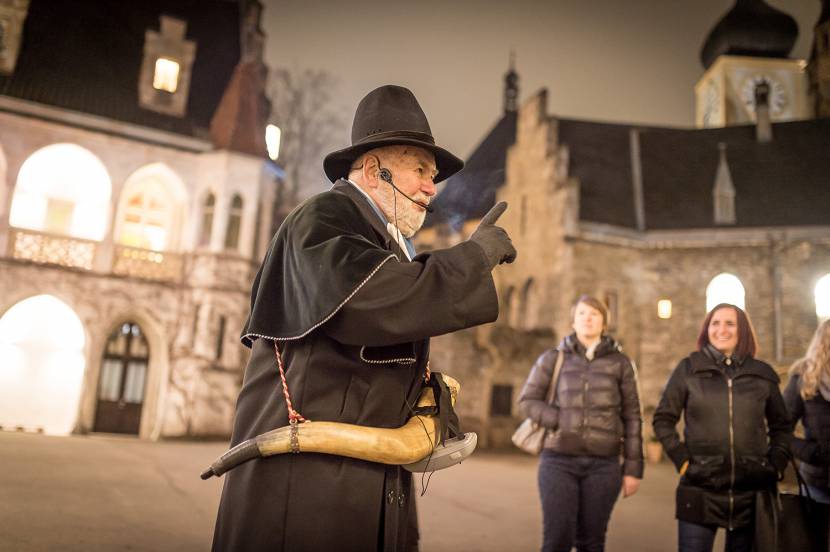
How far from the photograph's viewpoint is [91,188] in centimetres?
1777

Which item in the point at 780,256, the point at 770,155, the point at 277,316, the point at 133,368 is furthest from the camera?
the point at 770,155

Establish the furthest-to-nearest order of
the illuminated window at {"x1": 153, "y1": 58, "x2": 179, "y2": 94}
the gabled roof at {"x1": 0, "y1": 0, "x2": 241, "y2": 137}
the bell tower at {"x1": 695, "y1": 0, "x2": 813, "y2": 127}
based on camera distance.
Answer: the bell tower at {"x1": 695, "y1": 0, "x2": 813, "y2": 127}
the illuminated window at {"x1": 153, "y1": 58, "x2": 179, "y2": 94}
the gabled roof at {"x1": 0, "y1": 0, "x2": 241, "y2": 137}

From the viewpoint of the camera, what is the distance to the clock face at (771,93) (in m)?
38.4

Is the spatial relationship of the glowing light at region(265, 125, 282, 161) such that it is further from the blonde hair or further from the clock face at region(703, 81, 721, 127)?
the clock face at region(703, 81, 721, 127)

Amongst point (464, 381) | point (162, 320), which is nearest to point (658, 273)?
point (464, 381)

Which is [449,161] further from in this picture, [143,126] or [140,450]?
[143,126]

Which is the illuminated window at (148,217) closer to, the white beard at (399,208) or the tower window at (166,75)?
the tower window at (166,75)

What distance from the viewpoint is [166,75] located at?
1919 centimetres

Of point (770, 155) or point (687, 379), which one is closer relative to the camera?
point (687, 379)

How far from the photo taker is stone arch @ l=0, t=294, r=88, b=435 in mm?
16500

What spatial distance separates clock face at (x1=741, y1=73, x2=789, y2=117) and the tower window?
32.3 meters

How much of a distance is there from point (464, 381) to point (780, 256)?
11.0 metres

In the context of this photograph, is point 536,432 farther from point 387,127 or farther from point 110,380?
point 110,380

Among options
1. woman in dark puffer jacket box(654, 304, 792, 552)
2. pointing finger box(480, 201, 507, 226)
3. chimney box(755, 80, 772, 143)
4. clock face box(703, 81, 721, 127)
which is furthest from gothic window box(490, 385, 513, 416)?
clock face box(703, 81, 721, 127)
